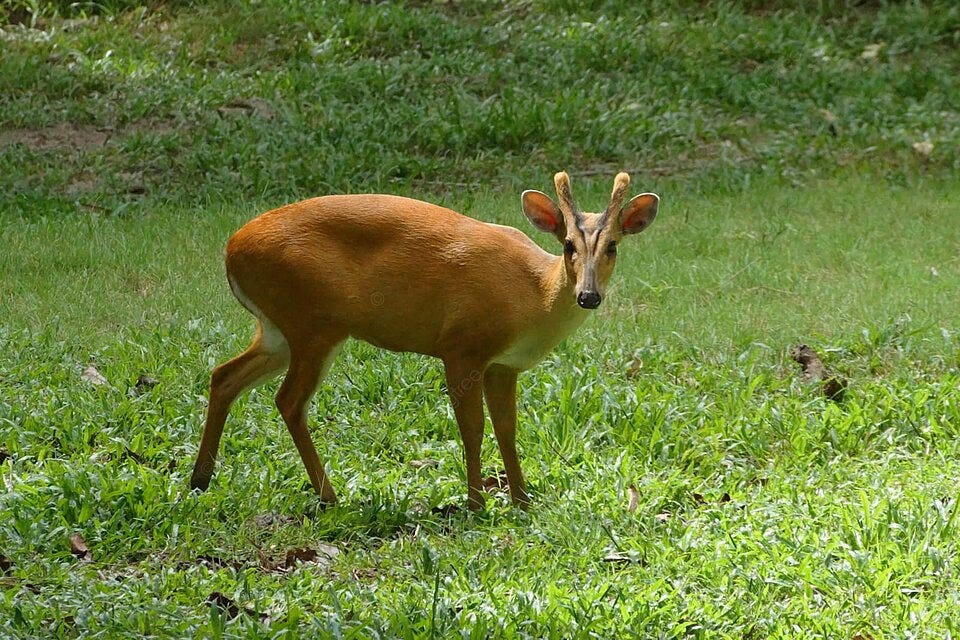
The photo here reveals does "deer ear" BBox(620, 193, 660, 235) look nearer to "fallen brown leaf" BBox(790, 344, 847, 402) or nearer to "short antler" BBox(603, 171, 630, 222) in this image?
"short antler" BBox(603, 171, 630, 222)

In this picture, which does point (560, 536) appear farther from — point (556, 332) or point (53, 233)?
point (53, 233)

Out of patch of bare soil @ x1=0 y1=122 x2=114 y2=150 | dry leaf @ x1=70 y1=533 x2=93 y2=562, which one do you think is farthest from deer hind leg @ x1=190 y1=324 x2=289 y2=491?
patch of bare soil @ x1=0 y1=122 x2=114 y2=150

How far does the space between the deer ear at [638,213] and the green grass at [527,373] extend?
1039mm

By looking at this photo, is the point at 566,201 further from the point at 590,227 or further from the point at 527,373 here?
the point at 527,373

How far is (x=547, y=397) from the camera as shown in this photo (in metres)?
6.13

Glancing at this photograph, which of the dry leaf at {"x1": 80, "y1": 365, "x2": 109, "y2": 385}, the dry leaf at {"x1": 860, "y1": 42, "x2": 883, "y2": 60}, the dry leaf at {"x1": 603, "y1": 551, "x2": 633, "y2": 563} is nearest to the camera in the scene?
the dry leaf at {"x1": 603, "y1": 551, "x2": 633, "y2": 563}

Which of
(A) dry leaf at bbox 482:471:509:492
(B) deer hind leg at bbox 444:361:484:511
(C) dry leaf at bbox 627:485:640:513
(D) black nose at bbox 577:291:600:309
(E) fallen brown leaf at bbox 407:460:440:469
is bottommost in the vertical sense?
(A) dry leaf at bbox 482:471:509:492

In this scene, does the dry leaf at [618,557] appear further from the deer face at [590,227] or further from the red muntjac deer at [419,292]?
the deer face at [590,227]

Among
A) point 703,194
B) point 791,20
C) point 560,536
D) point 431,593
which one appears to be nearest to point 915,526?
point 560,536

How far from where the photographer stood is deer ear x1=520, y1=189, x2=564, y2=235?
16.2 feet

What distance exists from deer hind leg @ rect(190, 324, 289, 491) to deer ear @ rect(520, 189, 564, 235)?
3.55ft

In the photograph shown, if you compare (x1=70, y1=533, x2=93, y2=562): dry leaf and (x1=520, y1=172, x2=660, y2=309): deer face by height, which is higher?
(x1=520, y1=172, x2=660, y2=309): deer face

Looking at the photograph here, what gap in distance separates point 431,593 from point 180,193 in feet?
19.7

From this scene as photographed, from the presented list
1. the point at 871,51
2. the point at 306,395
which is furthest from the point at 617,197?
the point at 871,51
